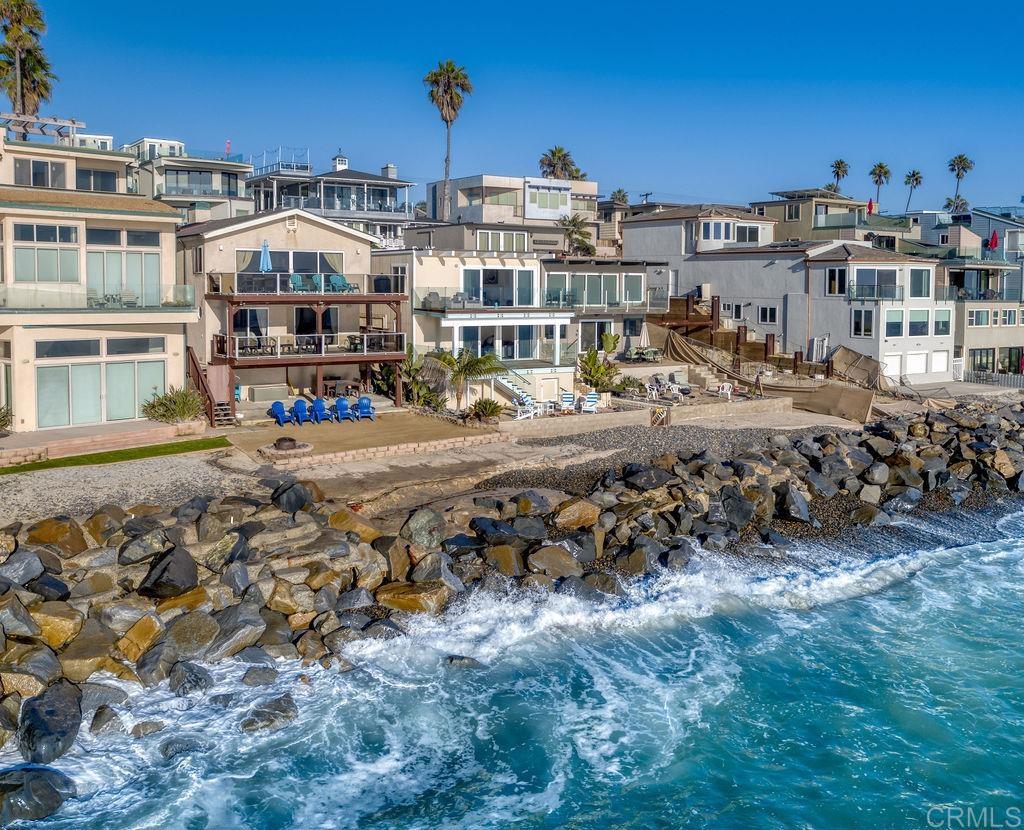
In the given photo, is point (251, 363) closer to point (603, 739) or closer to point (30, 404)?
point (30, 404)

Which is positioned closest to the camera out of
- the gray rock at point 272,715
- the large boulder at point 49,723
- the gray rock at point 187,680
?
the large boulder at point 49,723

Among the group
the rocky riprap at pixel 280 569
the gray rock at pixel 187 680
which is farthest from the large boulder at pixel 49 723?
the gray rock at pixel 187 680

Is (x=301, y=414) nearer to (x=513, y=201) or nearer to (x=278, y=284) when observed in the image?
(x=278, y=284)

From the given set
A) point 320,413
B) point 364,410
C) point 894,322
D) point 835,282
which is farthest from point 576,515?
point 894,322

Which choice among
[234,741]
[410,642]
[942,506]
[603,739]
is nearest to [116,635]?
[234,741]

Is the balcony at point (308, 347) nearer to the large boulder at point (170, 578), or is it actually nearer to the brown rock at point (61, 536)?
the brown rock at point (61, 536)

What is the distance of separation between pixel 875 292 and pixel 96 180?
34647 millimetres

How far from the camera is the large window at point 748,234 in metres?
54.0

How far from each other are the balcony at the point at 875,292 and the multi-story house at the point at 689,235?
8489 mm

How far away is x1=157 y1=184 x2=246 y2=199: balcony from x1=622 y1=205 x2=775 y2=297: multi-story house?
2464 centimetres

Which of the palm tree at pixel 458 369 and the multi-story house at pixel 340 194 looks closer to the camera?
the palm tree at pixel 458 369

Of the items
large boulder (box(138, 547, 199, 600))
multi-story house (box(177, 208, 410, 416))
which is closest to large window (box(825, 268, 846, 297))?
multi-story house (box(177, 208, 410, 416))

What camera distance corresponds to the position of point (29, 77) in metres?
45.8

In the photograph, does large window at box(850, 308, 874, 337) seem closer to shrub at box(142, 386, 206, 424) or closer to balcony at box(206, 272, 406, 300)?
balcony at box(206, 272, 406, 300)
